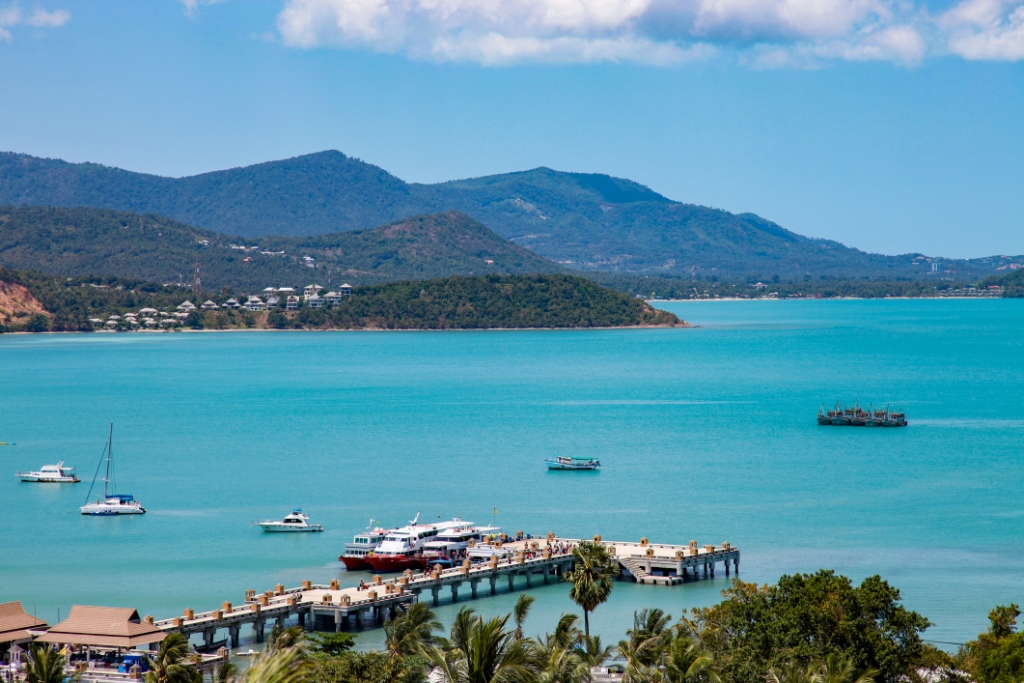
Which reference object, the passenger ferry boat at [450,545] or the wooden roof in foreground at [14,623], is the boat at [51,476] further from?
the wooden roof in foreground at [14,623]

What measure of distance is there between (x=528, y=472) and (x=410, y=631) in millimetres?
42450

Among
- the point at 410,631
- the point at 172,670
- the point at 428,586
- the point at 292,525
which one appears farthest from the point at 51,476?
the point at 172,670

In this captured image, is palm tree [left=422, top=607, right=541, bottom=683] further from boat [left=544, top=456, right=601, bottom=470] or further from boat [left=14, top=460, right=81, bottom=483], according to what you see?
boat [left=14, top=460, right=81, bottom=483]

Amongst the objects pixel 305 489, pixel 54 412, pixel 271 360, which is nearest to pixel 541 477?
pixel 305 489

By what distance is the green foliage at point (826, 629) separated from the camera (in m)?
29.9

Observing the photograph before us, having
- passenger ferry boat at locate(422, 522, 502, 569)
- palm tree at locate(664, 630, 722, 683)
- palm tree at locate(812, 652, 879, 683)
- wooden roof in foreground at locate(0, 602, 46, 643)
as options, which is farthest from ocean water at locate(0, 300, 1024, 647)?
palm tree at locate(664, 630, 722, 683)

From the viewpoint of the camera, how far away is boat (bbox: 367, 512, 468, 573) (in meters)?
48.5

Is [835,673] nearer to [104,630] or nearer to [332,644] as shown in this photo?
[332,644]

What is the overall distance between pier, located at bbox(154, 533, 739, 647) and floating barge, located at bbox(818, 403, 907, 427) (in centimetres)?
4862

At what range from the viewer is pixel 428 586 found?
142 feet

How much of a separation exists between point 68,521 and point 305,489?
38.4ft

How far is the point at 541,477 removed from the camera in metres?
71.8

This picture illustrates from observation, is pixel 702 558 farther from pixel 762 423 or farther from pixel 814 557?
pixel 762 423

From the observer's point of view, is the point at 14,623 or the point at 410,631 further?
the point at 14,623
